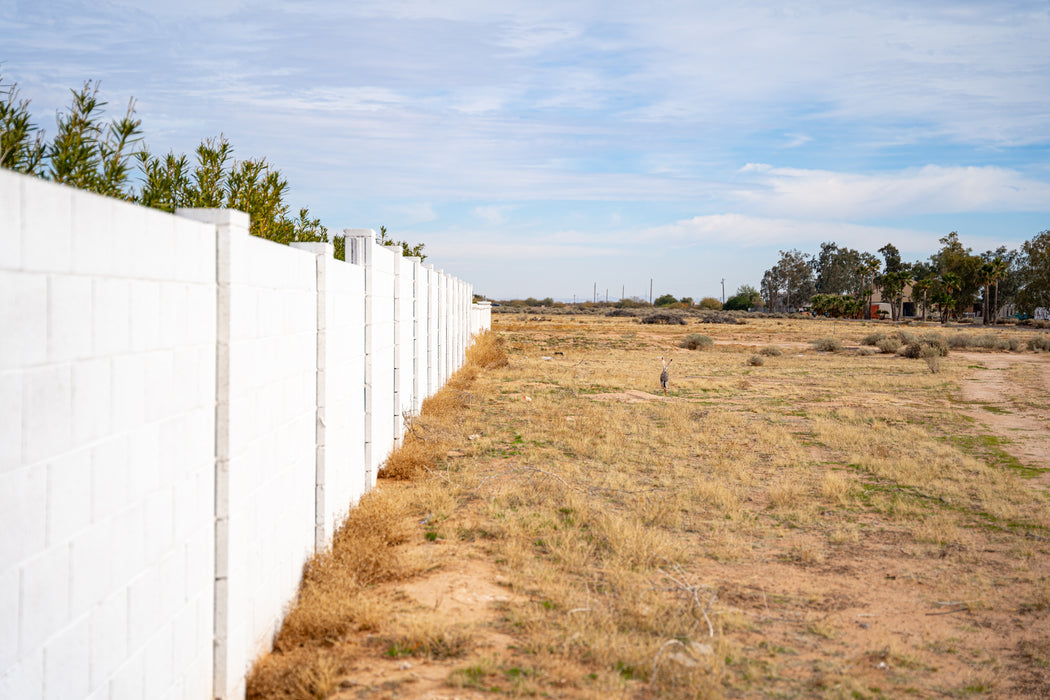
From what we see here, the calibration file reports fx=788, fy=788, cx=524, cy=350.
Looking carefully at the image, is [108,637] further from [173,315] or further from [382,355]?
[382,355]

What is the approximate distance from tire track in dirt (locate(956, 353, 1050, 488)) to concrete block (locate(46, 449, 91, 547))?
11.9 metres

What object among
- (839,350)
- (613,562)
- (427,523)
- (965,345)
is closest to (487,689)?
(613,562)

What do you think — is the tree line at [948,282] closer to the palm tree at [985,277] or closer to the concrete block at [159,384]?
the palm tree at [985,277]

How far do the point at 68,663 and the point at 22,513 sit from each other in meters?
0.62

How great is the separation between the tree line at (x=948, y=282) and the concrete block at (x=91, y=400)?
93108mm

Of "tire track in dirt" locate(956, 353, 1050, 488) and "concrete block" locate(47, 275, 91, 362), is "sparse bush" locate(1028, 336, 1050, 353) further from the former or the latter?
"concrete block" locate(47, 275, 91, 362)

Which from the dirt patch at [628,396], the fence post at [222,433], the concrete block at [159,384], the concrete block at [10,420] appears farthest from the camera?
the dirt patch at [628,396]

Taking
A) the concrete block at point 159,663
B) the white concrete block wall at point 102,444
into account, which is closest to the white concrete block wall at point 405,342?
the white concrete block wall at point 102,444

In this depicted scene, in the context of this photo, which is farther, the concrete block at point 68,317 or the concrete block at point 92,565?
the concrete block at point 92,565

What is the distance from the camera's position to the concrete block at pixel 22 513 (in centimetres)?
230

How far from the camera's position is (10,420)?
7.61 ft

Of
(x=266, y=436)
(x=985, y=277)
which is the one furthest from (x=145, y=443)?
(x=985, y=277)

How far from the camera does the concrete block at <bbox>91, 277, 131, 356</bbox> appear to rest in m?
2.78

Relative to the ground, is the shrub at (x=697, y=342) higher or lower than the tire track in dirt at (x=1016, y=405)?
higher
